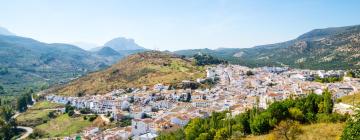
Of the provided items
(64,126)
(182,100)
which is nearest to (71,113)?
(64,126)

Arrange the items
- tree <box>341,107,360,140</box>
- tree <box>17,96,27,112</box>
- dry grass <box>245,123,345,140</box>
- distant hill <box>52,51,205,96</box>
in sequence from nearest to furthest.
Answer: tree <box>341,107,360,140</box>
dry grass <box>245,123,345,140</box>
tree <box>17,96,27,112</box>
distant hill <box>52,51,205,96</box>

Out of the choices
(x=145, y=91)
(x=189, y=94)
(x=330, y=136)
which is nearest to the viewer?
(x=330, y=136)

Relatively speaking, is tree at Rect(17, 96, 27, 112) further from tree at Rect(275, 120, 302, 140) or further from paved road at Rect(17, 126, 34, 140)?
Answer: tree at Rect(275, 120, 302, 140)

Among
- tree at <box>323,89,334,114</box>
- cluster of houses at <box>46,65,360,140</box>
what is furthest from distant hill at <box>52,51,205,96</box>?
tree at <box>323,89,334,114</box>

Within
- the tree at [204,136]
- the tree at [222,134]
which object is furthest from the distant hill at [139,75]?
the tree at [222,134]

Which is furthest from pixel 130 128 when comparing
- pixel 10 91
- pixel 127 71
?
pixel 10 91

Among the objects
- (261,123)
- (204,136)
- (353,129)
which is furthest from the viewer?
(204,136)

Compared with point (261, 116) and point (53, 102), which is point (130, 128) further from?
point (53, 102)

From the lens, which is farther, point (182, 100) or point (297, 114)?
point (182, 100)

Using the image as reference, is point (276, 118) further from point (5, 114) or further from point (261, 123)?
point (5, 114)
